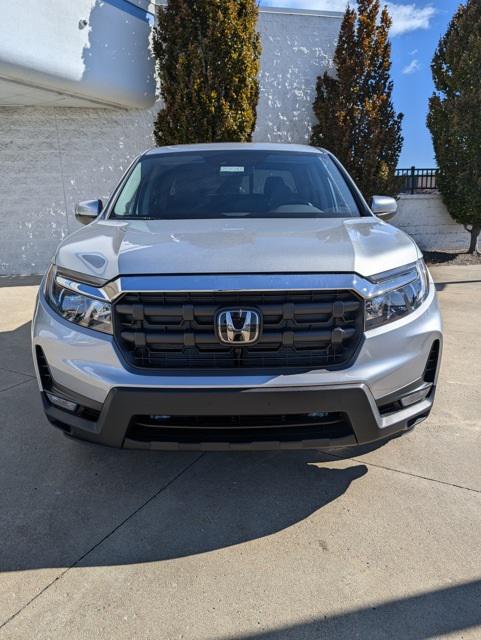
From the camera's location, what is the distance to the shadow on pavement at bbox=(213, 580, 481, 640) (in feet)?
5.64

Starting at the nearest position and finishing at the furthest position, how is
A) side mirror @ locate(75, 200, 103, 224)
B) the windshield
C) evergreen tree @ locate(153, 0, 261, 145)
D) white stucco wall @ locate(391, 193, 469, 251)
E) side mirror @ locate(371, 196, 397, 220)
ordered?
1. the windshield
2. side mirror @ locate(371, 196, 397, 220)
3. side mirror @ locate(75, 200, 103, 224)
4. evergreen tree @ locate(153, 0, 261, 145)
5. white stucco wall @ locate(391, 193, 469, 251)

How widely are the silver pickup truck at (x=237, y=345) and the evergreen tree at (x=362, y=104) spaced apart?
7.66 metres

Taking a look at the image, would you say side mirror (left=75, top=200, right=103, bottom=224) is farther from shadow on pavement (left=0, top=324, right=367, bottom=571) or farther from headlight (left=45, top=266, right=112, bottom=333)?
shadow on pavement (left=0, top=324, right=367, bottom=571)

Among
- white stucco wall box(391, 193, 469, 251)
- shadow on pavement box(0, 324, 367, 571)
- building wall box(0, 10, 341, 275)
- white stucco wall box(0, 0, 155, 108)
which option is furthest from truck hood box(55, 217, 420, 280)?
white stucco wall box(391, 193, 469, 251)

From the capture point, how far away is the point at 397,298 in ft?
7.47

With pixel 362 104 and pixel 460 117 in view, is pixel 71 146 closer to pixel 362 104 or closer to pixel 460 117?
pixel 362 104

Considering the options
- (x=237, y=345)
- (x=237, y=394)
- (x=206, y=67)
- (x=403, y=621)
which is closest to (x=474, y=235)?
(x=206, y=67)

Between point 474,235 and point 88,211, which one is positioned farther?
point 474,235

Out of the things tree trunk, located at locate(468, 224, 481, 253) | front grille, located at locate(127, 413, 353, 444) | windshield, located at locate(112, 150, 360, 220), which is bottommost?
tree trunk, located at locate(468, 224, 481, 253)

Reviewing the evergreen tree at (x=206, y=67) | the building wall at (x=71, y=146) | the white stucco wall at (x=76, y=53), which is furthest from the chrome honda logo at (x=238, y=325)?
the building wall at (x=71, y=146)

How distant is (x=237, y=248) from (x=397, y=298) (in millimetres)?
756

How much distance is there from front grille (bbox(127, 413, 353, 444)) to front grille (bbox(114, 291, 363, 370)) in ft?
0.72

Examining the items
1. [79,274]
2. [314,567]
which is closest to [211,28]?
[79,274]

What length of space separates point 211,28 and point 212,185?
219 inches
